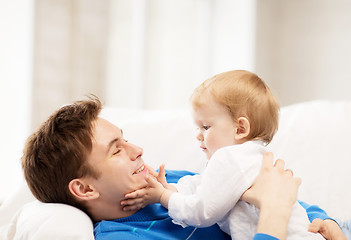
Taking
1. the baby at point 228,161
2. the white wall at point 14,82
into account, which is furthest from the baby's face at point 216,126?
the white wall at point 14,82

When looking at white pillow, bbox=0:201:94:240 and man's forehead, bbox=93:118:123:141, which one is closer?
white pillow, bbox=0:201:94:240

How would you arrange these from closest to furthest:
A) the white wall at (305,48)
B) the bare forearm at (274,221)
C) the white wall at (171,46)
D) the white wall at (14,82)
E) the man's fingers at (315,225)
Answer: the bare forearm at (274,221) → the man's fingers at (315,225) → the white wall at (14,82) → the white wall at (171,46) → the white wall at (305,48)

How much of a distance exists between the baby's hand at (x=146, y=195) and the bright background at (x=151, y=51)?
1330mm

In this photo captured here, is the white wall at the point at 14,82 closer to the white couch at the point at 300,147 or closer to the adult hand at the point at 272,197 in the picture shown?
the white couch at the point at 300,147

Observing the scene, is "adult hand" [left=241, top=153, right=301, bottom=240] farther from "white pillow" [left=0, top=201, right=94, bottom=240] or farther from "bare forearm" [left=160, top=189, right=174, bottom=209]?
"white pillow" [left=0, top=201, right=94, bottom=240]

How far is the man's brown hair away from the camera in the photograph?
119 cm

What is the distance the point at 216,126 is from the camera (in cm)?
122

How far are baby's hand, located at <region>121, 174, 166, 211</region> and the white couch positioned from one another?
49 centimetres

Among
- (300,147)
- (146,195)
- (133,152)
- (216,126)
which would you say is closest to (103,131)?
(133,152)

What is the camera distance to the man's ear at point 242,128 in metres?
1.19

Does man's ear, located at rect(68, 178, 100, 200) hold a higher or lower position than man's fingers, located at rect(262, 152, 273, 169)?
lower

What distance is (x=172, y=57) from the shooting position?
3.38 m

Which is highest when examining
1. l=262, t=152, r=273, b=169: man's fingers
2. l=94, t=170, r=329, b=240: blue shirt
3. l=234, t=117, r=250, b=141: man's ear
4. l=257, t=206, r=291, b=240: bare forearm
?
l=234, t=117, r=250, b=141: man's ear

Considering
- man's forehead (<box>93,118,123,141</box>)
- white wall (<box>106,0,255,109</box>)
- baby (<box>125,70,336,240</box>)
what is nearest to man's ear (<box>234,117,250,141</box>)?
baby (<box>125,70,336,240</box>)
